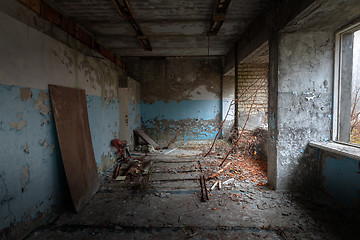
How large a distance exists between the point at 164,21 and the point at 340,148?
3.47m

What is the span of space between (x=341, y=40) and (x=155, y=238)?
371 centimetres

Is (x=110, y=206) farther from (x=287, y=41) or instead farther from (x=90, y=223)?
(x=287, y=41)

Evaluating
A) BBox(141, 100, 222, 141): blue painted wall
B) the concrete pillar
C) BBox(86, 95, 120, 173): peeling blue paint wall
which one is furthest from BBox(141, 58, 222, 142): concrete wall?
the concrete pillar

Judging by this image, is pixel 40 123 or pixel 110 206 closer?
pixel 40 123

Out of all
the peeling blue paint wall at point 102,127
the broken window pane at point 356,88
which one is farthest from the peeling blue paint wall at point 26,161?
the broken window pane at point 356,88

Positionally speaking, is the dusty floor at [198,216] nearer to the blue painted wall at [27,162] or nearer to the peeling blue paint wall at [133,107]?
the blue painted wall at [27,162]

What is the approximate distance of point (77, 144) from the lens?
9.64 ft

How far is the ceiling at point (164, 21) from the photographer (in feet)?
9.39

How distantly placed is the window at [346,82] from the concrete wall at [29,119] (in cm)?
414

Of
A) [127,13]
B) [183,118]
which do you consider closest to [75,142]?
[127,13]

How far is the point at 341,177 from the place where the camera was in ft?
8.05

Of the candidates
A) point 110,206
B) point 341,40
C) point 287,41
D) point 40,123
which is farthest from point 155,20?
point 110,206

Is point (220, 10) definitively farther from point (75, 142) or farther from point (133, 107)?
point (133, 107)

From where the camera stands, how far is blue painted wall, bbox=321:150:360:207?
226 cm
